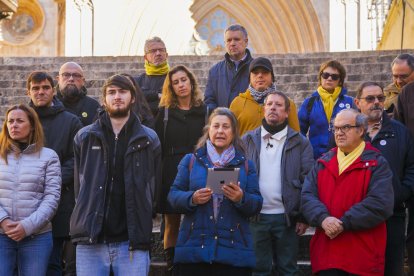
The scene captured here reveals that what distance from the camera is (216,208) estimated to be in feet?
21.8

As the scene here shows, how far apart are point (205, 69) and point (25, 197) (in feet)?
28.1

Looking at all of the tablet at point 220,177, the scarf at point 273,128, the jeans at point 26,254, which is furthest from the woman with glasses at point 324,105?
the jeans at point 26,254

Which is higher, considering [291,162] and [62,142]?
[62,142]

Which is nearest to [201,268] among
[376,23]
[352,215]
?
[352,215]

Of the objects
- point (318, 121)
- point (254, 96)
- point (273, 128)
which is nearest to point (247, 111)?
point (254, 96)

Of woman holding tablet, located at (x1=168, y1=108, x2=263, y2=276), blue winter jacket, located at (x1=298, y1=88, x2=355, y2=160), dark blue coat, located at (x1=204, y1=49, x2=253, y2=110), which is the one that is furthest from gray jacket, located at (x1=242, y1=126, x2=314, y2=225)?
dark blue coat, located at (x1=204, y1=49, x2=253, y2=110)

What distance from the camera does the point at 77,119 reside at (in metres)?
7.56

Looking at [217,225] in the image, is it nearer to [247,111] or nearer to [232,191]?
[232,191]

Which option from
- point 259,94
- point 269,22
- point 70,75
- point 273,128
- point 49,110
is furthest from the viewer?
point 269,22

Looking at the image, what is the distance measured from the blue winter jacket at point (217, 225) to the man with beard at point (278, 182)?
43 centimetres

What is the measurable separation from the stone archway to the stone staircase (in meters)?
10.9

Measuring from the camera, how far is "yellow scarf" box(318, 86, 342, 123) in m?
8.25

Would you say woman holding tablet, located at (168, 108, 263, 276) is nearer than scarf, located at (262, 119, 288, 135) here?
Yes

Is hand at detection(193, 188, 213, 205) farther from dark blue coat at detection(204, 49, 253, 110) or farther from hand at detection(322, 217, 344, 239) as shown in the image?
dark blue coat at detection(204, 49, 253, 110)
